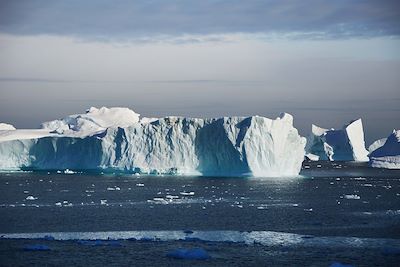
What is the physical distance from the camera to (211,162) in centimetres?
5706

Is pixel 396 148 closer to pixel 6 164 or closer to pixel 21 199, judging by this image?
pixel 6 164

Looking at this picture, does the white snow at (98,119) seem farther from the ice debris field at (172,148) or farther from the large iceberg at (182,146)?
the large iceberg at (182,146)

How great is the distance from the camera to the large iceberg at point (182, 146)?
5453 cm

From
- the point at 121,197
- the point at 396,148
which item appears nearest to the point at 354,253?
the point at 121,197

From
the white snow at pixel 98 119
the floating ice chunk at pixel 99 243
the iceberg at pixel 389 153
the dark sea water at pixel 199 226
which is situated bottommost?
the dark sea water at pixel 199 226

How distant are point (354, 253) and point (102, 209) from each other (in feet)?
56.2

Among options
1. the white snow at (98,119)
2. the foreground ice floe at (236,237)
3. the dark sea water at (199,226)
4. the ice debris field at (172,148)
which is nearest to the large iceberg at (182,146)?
the ice debris field at (172,148)

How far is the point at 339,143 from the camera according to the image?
356 ft

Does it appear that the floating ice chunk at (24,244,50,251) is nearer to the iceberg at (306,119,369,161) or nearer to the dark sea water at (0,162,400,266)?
the dark sea water at (0,162,400,266)

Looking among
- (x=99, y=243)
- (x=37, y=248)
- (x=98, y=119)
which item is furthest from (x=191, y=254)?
(x=98, y=119)

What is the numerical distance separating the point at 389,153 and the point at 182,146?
35.3m

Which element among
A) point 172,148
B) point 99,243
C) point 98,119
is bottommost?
point 99,243

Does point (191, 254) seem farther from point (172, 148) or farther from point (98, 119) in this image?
point (98, 119)

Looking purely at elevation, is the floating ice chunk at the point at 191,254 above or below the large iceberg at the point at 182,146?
below
